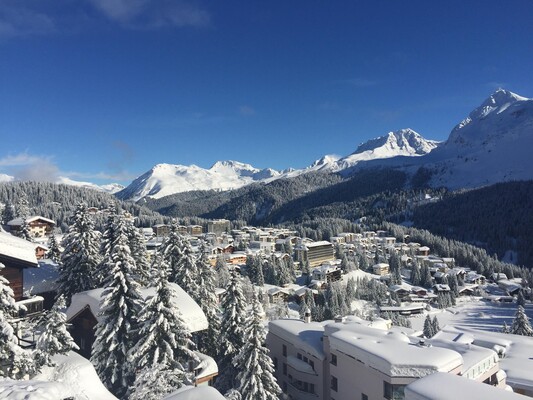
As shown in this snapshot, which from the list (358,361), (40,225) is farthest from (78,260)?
(40,225)

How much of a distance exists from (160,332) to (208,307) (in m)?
11.8

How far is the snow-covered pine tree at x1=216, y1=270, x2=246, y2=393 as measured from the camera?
97.1ft

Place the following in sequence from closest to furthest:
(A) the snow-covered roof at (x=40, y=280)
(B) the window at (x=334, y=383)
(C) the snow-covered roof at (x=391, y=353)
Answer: (C) the snow-covered roof at (x=391, y=353) → (B) the window at (x=334, y=383) → (A) the snow-covered roof at (x=40, y=280)

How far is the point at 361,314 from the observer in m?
81.4

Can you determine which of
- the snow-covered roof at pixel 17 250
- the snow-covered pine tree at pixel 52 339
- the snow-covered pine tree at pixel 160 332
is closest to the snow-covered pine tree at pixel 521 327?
the snow-covered pine tree at pixel 160 332

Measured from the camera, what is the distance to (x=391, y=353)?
78.6 ft

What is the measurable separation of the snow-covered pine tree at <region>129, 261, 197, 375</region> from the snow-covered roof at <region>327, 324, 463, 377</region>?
11.3 m

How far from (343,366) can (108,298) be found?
17.7 metres

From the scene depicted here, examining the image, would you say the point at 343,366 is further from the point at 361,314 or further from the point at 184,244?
the point at 361,314

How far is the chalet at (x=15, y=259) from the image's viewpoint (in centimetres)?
1731

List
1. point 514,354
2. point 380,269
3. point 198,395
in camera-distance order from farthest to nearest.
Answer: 1. point 380,269
2. point 514,354
3. point 198,395

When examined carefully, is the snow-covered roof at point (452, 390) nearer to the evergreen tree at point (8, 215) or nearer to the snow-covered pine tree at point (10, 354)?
the snow-covered pine tree at point (10, 354)

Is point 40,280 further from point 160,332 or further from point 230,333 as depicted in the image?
point 160,332

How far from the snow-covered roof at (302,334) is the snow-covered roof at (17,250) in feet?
73.6
